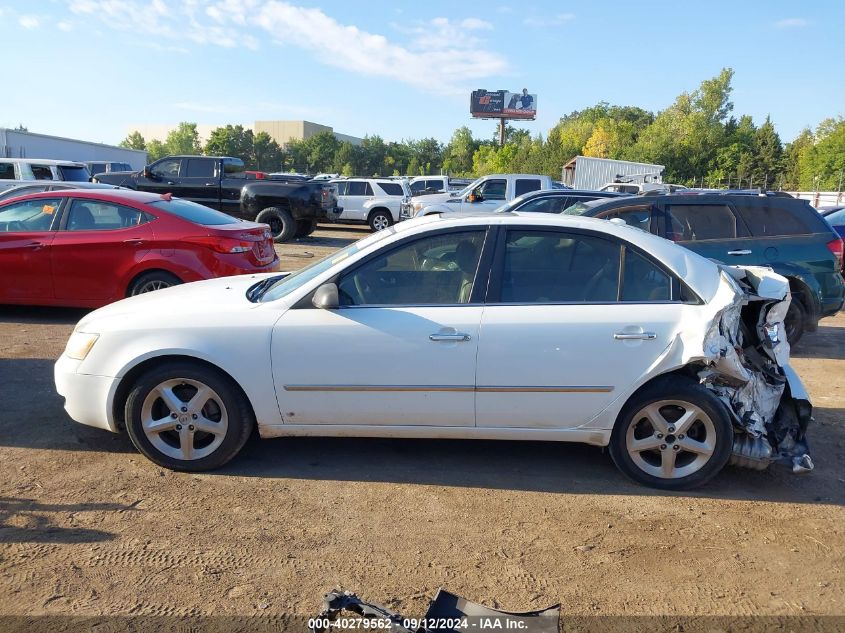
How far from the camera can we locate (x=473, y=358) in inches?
158

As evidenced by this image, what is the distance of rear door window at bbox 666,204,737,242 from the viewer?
770 centimetres

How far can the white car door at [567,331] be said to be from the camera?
401 centimetres

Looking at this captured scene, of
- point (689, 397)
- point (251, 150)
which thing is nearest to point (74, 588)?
point (689, 397)

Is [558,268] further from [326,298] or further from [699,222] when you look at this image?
[699,222]

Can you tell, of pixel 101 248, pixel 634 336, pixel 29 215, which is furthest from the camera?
pixel 29 215

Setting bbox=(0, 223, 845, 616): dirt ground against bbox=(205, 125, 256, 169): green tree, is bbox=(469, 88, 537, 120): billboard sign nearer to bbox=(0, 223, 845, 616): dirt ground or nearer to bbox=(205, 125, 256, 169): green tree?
bbox=(205, 125, 256, 169): green tree

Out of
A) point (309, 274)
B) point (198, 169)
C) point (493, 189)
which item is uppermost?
point (198, 169)

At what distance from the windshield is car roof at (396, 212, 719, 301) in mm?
179

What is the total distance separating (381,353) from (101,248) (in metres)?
5.11

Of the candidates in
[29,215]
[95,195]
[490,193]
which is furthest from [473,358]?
[490,193]

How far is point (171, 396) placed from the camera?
166 inches

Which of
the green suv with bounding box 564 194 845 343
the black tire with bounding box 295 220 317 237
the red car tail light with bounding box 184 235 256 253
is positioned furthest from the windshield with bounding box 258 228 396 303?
the black tire with bounding box 295 220 317 237

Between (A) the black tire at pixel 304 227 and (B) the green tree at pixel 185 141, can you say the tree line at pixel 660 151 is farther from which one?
(A) the black tire at pixel 304 227

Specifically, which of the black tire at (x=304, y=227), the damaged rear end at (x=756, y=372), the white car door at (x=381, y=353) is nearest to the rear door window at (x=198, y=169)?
the black tire at (x=304, y=227)
